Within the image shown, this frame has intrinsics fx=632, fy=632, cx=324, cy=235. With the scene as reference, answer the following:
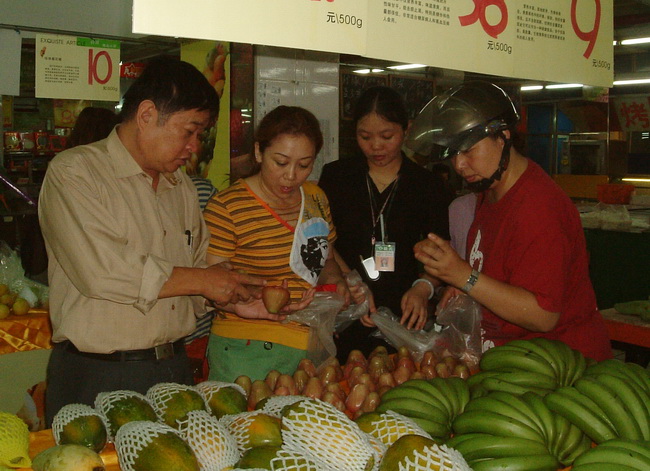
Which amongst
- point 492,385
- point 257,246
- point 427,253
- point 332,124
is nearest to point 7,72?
point 332,124

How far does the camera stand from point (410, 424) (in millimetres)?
1510

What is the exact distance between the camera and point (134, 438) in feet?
4.41

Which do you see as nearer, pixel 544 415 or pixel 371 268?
pixel 544 415

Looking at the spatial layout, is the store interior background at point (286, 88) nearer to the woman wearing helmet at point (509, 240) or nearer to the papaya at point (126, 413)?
the woman wearing helmet at point (509, 240)

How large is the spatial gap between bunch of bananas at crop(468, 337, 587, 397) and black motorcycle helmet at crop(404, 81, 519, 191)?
0.62 m

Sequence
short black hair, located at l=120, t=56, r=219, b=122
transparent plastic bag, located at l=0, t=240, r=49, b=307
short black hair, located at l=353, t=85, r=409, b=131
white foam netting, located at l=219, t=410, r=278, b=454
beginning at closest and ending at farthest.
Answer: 1. white foam netting, located at l=219, t=410, r=278, b=454
2. short black hair, located at l=120, t=56, r=219, b=122
3. short black hair, located at l=353, t=85, r=409, b=131
4. transparent plastic bag, located at l=0, t=240, r=49, b=307

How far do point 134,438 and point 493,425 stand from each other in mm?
839

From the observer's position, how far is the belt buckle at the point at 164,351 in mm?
2181

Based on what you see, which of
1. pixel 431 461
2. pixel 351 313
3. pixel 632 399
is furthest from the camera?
pixel 351 313

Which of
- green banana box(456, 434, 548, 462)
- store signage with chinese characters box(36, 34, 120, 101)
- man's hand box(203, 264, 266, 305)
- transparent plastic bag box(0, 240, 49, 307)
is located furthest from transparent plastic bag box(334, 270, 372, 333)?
store signage with chinese characters box(36, 34, 120, 101)

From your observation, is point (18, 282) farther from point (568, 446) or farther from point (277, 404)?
point (568, 446)

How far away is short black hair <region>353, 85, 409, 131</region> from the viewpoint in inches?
120

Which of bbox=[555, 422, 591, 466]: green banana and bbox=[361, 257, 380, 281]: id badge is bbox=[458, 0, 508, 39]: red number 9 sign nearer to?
bbox=[555, 422, 591, 466]: green banana

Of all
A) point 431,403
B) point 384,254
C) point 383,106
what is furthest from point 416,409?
point 383,106
